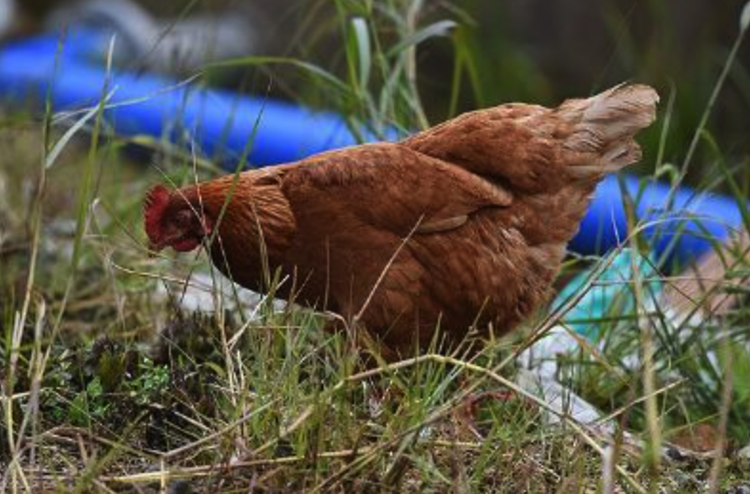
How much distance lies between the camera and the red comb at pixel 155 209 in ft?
11.0

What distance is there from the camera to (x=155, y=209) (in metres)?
3.37

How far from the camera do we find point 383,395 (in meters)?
2.89

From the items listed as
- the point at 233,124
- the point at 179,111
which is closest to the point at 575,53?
the point at 233,124

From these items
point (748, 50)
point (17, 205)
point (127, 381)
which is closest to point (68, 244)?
point (17, 205)

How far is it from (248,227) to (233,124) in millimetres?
2208

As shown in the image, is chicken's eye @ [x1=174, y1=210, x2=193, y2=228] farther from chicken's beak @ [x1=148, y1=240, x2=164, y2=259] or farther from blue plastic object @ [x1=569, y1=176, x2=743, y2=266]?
blue plastic object @ [x1=569, y1=176, x2=743, y2=266]

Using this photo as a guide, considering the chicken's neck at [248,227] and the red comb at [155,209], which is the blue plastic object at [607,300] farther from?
the red comb at [155,209]

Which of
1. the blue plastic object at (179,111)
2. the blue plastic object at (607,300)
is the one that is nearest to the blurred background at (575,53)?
the blue plastic object at (179,111)

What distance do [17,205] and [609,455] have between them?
9.78ft

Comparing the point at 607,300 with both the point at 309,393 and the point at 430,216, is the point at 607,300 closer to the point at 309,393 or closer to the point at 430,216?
the point at 430,216

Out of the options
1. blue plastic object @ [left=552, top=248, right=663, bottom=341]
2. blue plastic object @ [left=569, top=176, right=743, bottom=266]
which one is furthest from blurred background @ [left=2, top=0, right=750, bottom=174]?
blue plastic object @ [left=552, top=248, right=663, bottom=341]

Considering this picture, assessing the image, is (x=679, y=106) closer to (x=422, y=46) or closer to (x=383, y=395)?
(x=422, y=46)

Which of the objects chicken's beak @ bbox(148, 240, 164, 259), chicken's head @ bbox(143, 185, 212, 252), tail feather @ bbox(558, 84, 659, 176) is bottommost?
chicken's beak @ bbox(148, 240, 164, 259)

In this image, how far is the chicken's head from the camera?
336 centimetres
